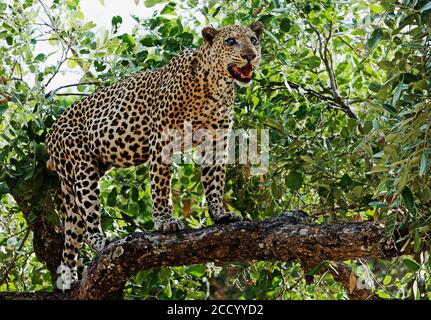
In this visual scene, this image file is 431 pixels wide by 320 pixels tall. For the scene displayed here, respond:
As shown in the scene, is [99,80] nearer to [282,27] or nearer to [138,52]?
[138,52]

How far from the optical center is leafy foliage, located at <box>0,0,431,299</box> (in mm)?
7070

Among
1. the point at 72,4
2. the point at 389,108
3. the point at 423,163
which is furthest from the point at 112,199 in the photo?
the point at 423,163

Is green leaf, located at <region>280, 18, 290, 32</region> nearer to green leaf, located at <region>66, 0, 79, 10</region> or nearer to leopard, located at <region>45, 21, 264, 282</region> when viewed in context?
leopard, located at <region>45, 21, 264, 282</region>

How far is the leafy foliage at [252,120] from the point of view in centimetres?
707

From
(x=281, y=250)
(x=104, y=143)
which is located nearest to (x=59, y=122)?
(x=104, y=143)

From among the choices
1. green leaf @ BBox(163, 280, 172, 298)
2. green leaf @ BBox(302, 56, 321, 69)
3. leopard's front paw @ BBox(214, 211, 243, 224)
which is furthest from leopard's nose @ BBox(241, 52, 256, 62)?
green leaf @ BBox(163, 280, 172, 298)

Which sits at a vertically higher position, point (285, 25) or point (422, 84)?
point (285, 25)

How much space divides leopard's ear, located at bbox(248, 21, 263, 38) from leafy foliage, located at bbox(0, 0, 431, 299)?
0.23 m

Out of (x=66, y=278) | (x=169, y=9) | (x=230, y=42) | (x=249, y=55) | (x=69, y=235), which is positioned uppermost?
(x=169, y=9)

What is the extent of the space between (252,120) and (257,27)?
77 centimetres

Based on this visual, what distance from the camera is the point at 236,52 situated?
7.19m

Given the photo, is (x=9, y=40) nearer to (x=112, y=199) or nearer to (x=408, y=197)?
(x=112, y=199)

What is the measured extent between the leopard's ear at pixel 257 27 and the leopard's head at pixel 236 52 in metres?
0.04
